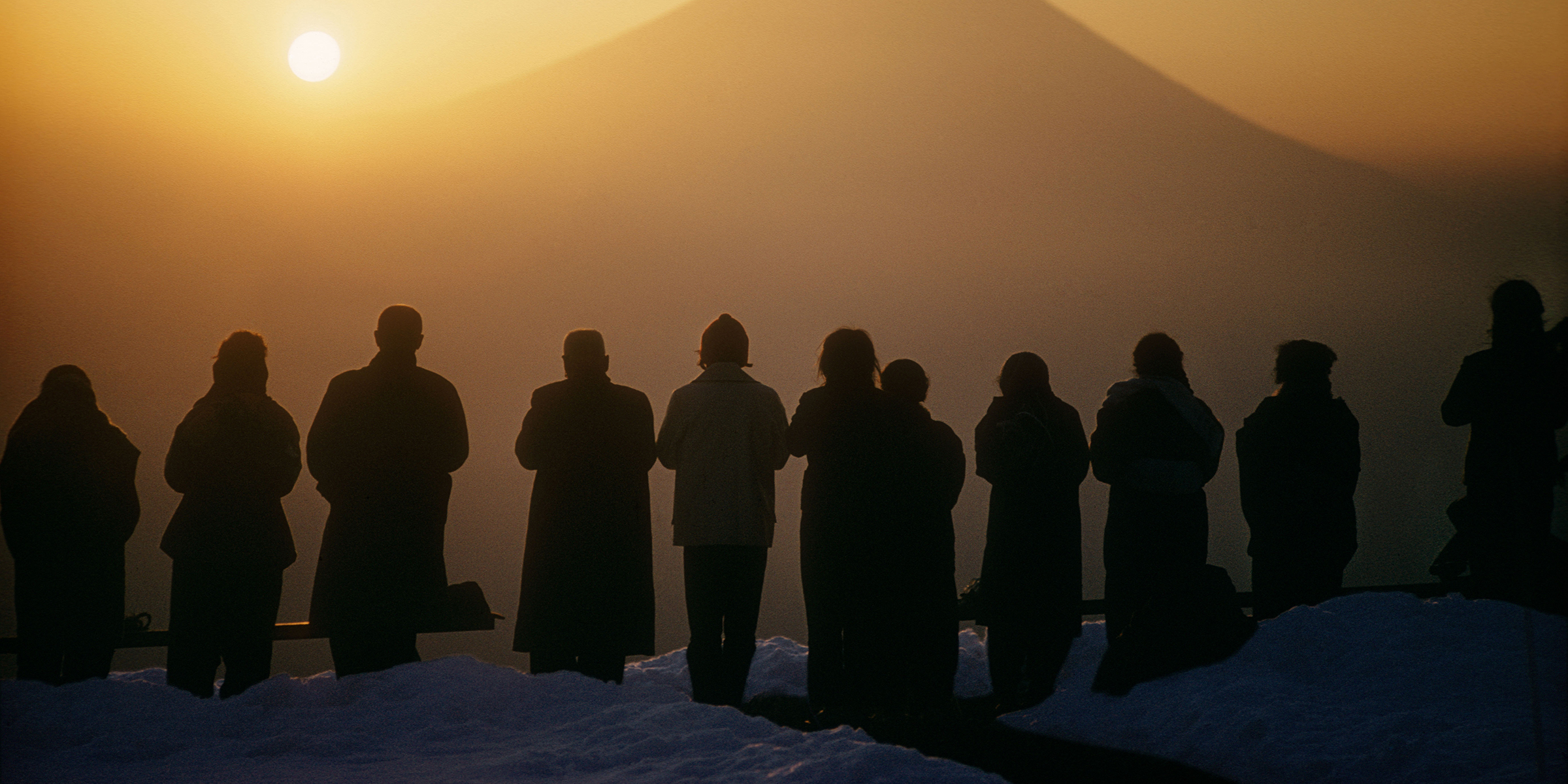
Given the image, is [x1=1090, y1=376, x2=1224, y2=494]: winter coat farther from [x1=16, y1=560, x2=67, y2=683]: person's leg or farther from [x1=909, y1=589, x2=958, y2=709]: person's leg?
[x1=16, y1=560, x2=67, y2=683]: person's leg

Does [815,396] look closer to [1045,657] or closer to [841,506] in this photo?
[841,506]

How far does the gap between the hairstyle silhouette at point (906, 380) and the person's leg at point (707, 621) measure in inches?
45.6

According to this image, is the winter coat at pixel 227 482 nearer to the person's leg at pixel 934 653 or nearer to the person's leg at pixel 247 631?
the person's leg at pixel 247 631

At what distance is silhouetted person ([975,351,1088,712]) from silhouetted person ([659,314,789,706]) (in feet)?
3.73

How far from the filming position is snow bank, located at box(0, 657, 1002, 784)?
3.42m

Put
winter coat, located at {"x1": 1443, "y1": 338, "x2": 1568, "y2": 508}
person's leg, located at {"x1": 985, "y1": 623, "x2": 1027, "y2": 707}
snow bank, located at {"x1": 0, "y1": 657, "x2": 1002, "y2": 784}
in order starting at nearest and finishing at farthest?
snow bank, located at {"x1": 0, "y1": 657, "x2": 1002, "y2": 784}
winter coat, located at {"x1": 1443, "y1": 338, "x2": 1568, "y2": 508}
person's leg, located at {"x1": 985, "y1": 623, "x2": 1027, "y2": 707}

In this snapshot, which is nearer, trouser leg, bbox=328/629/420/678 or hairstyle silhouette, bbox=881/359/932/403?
trouser leg, bbox=328/629/420/678

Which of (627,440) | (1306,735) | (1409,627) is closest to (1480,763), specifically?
(1306,735)

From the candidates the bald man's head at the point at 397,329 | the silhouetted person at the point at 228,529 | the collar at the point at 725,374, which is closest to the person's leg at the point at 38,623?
the silhouetted person at the point at 228,529

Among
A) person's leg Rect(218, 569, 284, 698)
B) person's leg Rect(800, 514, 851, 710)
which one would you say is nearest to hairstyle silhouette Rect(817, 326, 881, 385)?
person's leg Rect(800, 514, 851, 710)

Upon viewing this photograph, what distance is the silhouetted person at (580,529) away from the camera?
506cm

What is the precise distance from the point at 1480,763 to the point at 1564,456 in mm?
988

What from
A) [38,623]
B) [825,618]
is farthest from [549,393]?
[38,623]

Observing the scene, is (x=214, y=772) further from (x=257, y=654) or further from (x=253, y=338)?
(x=253, y=338)
